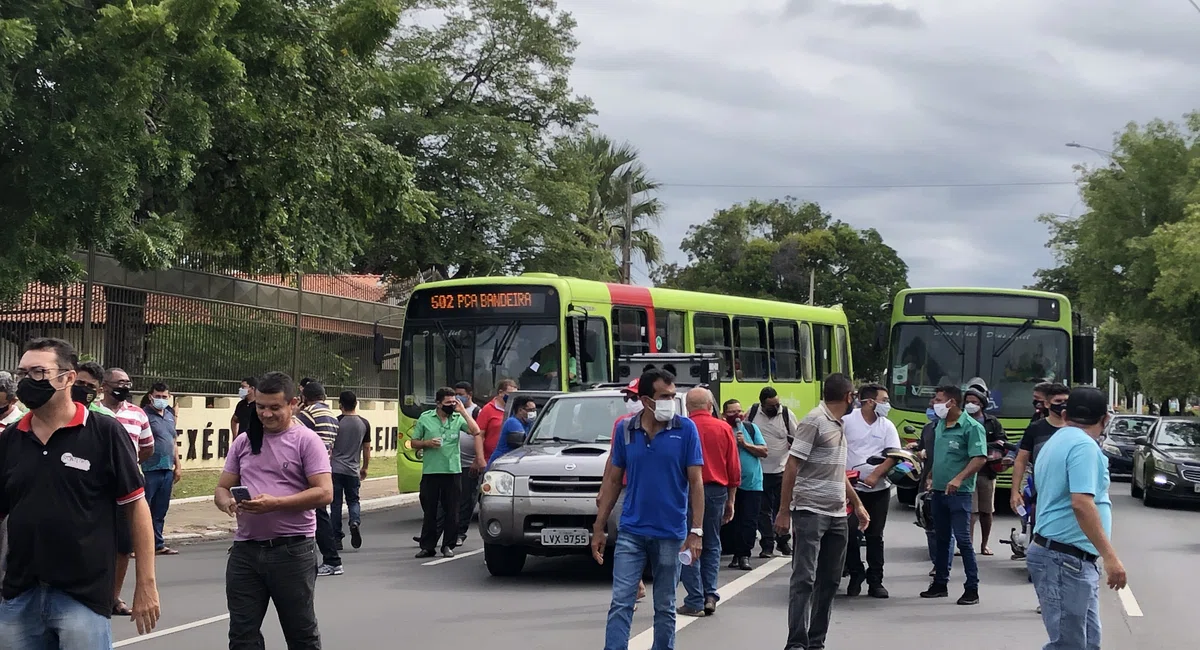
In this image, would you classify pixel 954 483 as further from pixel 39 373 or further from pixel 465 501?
pixel 39 373

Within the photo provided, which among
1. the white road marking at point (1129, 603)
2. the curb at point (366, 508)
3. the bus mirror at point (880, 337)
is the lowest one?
the white road marking at point (1129, 603)

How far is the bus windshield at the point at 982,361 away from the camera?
21453 mm

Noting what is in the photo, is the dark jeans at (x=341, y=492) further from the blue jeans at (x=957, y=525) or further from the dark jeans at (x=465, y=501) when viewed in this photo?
the blue jeans at (x=957, y=525)

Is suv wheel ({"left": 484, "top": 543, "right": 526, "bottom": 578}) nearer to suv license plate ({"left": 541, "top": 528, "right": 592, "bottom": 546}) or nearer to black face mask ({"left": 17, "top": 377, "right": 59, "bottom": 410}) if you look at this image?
suv license plate ({"left": 541, "top": 528, "right": 592, "bottom": 546})

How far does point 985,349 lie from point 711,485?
1181 centimetres

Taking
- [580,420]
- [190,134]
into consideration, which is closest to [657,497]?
[580,420]

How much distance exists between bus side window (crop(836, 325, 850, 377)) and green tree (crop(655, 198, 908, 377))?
40595 mm

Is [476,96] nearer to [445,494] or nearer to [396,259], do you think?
[396,259]

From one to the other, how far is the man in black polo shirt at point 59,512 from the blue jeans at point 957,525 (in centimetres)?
786

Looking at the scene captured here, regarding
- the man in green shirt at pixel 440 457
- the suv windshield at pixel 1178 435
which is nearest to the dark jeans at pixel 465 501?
the man in green shirt at pixel 440 457

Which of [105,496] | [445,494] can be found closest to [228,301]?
[445,494]

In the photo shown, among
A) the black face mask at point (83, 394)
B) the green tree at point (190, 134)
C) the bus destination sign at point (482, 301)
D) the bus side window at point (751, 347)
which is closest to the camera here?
the black face mask at point (83, 394)

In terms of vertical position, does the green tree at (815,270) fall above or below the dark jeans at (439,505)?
above

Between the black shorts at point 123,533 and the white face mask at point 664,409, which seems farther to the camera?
the white face mask at point 664,409
